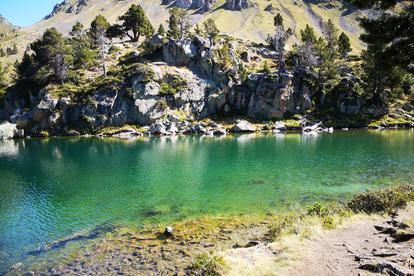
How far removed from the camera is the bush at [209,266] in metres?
18.2

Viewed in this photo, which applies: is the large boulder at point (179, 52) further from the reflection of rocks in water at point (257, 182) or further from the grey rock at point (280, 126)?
the reflection of rocks in water at point (257, 182)

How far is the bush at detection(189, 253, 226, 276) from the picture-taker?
18250 mm

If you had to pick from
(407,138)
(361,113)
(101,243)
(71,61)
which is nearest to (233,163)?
(101,243)

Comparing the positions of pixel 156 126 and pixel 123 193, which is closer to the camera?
pixel 123 193

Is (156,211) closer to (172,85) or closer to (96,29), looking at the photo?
(172,85)

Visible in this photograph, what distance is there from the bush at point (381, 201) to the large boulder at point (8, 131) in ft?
387

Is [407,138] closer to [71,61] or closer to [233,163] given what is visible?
[233,163]

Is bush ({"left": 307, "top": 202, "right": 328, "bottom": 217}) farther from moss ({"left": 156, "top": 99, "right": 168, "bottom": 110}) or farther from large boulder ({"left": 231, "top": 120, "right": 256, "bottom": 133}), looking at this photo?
moss ({"left": 156, "top": 99, "right": 168, "bottom": 110})

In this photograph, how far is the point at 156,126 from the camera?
11362 centimetres

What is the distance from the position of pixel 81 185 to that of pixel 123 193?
28.4 ft

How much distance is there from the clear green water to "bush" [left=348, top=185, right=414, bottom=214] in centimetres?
796


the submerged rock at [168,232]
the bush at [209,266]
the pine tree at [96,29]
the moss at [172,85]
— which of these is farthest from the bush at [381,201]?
the pine tree at [96,29]

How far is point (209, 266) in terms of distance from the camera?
18.9 meters

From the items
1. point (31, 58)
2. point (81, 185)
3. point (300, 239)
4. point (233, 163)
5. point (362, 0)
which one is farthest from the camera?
point (31, 58)
